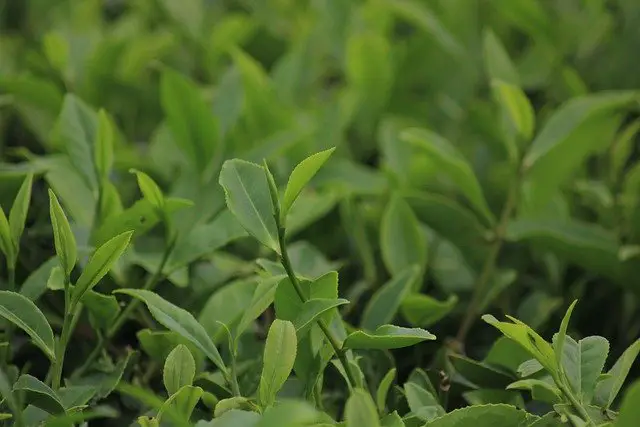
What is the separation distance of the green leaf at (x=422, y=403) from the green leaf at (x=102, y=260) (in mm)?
303

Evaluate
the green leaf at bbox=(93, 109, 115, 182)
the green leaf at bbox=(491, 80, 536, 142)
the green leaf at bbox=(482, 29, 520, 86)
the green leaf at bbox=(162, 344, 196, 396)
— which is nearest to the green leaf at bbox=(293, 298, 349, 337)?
the green leaf at bbox=(162, 344, 196, 396)

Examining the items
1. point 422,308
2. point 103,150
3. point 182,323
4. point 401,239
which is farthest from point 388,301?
point 103,150

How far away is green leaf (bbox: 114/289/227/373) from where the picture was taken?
0.80 meters

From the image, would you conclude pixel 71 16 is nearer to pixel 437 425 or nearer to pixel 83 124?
pixel 83 124

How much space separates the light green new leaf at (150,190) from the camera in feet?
2.99

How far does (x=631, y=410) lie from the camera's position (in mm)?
690

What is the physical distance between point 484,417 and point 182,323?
0.29 m

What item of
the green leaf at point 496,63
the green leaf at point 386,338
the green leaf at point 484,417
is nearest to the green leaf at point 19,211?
the green leaf at point 386,338

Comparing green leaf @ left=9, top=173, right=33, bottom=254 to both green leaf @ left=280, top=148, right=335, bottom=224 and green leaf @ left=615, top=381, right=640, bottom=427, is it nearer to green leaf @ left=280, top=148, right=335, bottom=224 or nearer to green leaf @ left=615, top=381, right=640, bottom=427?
green leaf @ left=280, top=148, right=335, bottom=224

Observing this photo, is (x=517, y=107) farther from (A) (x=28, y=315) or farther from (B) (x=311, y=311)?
(A) (x=28, y=315)

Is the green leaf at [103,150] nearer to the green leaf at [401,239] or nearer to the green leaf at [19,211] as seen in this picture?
the green leaf at [19,211]

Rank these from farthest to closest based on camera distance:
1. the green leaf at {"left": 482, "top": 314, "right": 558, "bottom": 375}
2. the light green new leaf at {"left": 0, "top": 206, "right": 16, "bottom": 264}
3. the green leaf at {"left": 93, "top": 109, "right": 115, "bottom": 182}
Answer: the green leaf at {"left": 93, "top": 109, "right": 115, "bottom": 182}, the light green new leaf at {"left": 0, "top": 206, "right": 16, "bottom": 264}, the green leaf at {"left": 482, "top": 314, "right": 558, "bottom": 375}

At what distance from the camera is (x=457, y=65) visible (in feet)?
5.14

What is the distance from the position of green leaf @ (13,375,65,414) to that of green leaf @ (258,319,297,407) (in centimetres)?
19
